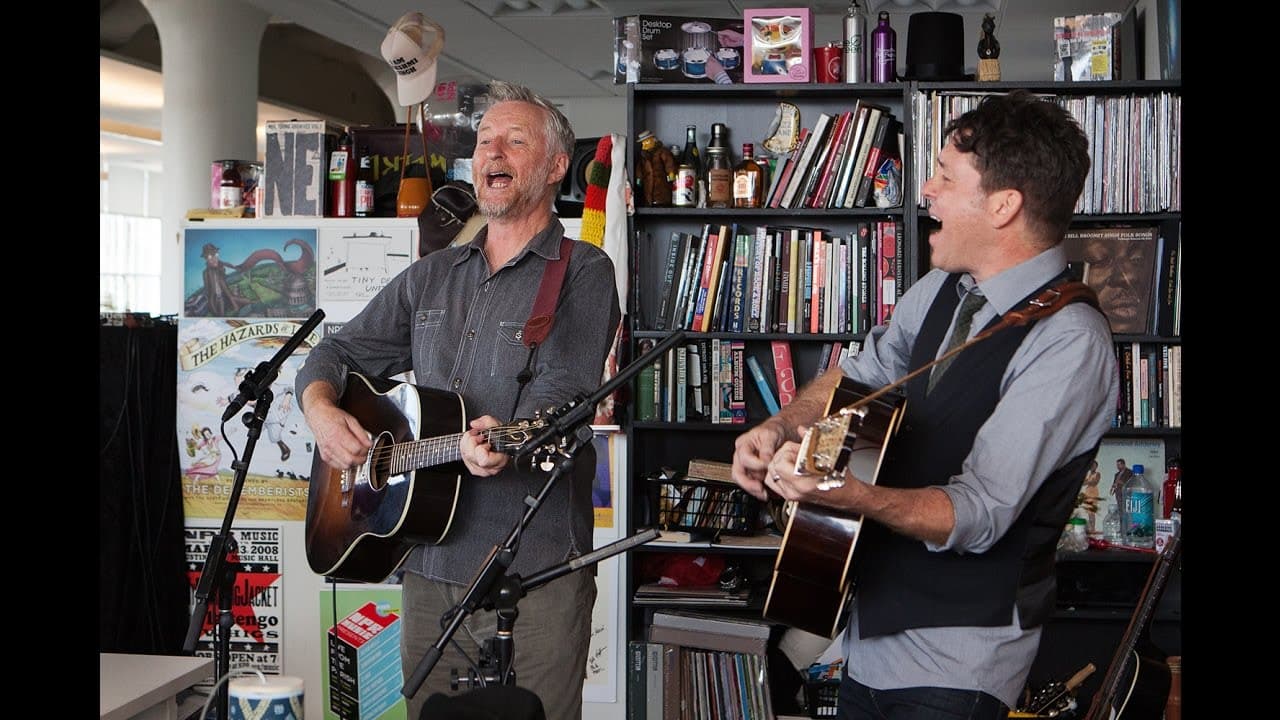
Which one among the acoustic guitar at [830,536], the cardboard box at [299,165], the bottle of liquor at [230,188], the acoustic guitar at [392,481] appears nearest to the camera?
the acoustic guitar at [830,536]

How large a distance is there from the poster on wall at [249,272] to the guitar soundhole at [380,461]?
Result: 181 cm

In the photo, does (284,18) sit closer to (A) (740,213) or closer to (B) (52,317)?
(A) (740,213)

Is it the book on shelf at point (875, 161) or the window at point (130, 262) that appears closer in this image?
the book on shelf at point (875, 161)

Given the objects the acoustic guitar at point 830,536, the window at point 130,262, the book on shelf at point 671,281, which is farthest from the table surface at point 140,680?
the window at point 130,262

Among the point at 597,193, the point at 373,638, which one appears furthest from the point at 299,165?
the point at 373,638

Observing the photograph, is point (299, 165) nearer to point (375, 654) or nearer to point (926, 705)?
point (375, 654)

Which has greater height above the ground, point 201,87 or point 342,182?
point 201,87

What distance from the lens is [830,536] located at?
1749 mm

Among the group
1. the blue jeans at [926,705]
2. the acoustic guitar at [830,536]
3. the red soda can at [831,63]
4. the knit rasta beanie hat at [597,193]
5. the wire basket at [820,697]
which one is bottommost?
the wire basket at [820,697]

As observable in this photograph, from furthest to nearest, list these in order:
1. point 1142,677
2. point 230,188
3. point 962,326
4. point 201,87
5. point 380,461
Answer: point 201,87, point 230,188, point 1142,677, point 380,461, point 962,326

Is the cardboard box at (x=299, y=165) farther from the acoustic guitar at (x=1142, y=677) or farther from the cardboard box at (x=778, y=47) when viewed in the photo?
the acoustic guitar at (x=1142, y=677)

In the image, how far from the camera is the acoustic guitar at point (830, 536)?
1.73 metres

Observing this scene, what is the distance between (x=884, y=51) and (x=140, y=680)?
9.26 ft

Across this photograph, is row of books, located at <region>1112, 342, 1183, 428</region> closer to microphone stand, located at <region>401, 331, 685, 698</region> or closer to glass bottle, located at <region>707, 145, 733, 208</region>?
glass bottle, located at <region>707, 145, 733, 208</region>
